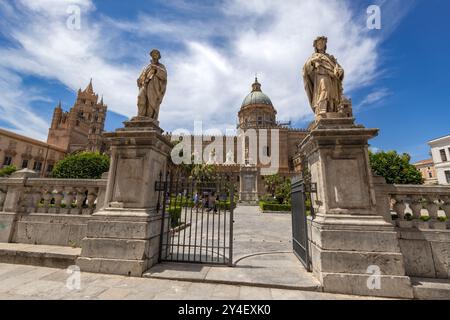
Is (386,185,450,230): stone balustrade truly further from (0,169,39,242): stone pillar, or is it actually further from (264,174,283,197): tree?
(264,174,283,197): tree

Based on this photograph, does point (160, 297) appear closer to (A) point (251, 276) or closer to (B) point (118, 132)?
(A) point (251, 276)

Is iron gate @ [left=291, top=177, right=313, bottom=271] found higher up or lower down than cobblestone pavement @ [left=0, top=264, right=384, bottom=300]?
higher up

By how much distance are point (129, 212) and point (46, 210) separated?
9.25ft

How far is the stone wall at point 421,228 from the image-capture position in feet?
13.3

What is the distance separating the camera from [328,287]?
3629mm

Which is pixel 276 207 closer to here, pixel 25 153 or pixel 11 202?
pixel 11 202

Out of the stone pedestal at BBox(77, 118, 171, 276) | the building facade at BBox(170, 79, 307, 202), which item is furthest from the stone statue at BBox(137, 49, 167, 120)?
the building facade at BBox(170, 79, 307, 202)

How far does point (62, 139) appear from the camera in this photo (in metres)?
59.0

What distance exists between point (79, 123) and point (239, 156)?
4948 cm

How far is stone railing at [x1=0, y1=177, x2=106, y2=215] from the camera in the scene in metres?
5.34

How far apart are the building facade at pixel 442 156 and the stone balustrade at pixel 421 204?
4397 centimetres

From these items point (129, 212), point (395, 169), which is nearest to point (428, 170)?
point (395, 169)

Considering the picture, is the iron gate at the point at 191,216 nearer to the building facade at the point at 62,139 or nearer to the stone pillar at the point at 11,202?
the stone pillar at the point at 11,202

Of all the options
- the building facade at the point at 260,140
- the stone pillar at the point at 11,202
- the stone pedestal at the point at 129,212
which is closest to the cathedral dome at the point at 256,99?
the building facade at the point at 260,140
